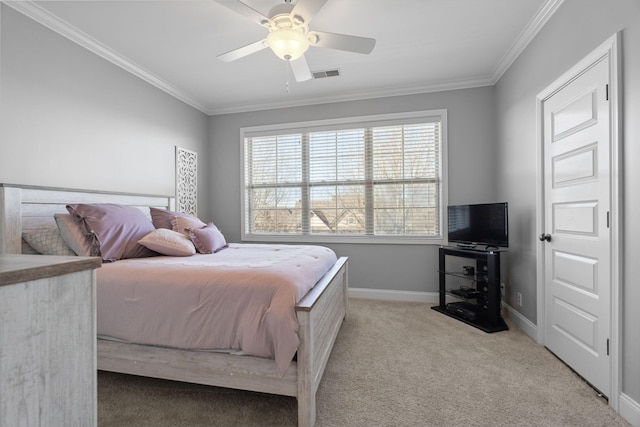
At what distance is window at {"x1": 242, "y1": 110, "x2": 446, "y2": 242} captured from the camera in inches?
146

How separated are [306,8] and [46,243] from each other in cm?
233

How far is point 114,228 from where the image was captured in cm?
222

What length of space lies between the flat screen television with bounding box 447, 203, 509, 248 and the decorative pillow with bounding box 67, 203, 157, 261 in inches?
118

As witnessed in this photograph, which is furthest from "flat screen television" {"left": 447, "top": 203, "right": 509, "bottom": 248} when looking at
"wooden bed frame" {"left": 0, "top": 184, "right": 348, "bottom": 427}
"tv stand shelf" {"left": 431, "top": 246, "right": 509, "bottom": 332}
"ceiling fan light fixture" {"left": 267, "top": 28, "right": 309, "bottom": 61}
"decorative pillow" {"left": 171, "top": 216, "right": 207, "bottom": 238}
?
"decorative pillow" {"left": 171, "top": 216, "right": 207, "bottom": 238}

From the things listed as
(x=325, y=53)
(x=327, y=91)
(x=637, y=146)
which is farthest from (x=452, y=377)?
(x=327, y=91)

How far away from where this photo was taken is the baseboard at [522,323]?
8.42 ft

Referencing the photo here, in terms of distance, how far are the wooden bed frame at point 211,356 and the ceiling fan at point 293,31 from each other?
5.38 feet

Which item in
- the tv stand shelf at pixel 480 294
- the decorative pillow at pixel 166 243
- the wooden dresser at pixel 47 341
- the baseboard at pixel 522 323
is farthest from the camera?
the tv stand shelf at pixel 480 294

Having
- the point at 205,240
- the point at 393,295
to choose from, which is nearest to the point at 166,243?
the point at 205,240

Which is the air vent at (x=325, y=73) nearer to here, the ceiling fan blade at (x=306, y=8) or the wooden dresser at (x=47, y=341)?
the ceiling fan blade at (x=306, y=8)

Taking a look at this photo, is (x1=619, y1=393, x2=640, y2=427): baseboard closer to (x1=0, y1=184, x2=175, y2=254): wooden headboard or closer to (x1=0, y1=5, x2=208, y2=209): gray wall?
(x1=0, y1=184, x2=175, y2=254): wooden headboard

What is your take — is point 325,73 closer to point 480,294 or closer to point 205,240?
point 205,240

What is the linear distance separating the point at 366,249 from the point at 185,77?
2.95 metres

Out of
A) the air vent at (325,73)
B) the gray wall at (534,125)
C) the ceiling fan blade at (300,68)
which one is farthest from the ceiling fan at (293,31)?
the gray wall at (534,125)
